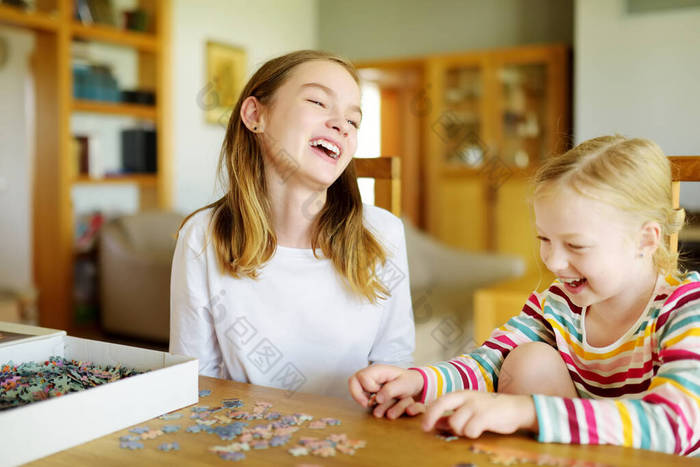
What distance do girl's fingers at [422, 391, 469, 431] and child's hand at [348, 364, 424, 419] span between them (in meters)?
0.07

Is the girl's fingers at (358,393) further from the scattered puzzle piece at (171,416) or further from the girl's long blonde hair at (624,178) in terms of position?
the girl's long blonde hair at (624,178)

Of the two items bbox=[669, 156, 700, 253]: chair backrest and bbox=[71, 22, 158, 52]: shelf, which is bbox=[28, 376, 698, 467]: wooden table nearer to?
bbox=[669, 156, 700, 253]: chair backrest

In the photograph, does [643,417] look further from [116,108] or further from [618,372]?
[116,108]

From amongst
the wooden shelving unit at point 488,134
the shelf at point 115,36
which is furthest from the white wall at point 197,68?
the wooden shelving unit at point 488,134

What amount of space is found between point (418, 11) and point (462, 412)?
19.1 ft

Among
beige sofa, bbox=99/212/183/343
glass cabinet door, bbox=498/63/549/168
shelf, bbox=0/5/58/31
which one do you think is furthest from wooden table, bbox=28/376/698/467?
glass cabinet door, bbox=498/63/549/168

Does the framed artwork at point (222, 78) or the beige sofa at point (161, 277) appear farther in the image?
the framed artwork at point (222, 78)

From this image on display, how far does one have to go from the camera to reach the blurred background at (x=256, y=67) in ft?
13.4

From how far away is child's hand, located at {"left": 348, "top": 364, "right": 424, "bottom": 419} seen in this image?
864mm

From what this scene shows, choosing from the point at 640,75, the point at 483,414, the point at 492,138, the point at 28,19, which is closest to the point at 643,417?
the point at 483,414

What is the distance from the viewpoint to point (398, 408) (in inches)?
33.9

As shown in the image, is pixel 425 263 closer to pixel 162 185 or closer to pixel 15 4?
pixel 162 185

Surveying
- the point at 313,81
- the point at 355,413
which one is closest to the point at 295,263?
the point at 313,81

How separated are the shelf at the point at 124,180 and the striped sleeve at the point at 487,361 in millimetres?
3707
